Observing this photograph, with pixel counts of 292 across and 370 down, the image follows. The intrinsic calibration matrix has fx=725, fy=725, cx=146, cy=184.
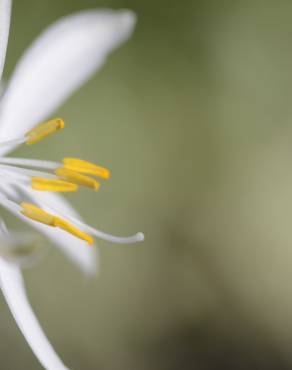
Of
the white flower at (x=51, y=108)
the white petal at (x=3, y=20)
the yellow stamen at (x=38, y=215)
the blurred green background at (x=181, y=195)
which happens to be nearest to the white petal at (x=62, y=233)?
the white flower at (x=51, y=108)

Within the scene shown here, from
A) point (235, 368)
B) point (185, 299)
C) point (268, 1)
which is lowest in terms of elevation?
point (235, 368)

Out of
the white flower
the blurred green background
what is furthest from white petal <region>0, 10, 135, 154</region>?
the blurred green background

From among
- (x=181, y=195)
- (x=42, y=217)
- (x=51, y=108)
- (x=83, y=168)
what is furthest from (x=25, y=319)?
(x=181, y=195)

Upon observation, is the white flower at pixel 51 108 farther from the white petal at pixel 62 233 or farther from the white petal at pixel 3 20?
the white petal at pixel 3 20

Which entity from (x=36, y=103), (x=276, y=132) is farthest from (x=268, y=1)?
(x=36, y=103)

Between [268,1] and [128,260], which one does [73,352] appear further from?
[268,1]

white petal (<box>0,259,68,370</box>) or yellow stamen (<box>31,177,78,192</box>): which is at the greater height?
yellow stamen (<box>31,177,78,192</box>)

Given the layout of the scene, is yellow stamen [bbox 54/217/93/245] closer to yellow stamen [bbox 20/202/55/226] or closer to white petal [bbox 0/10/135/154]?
yellow stamen [bbox 20/202/55/226]
